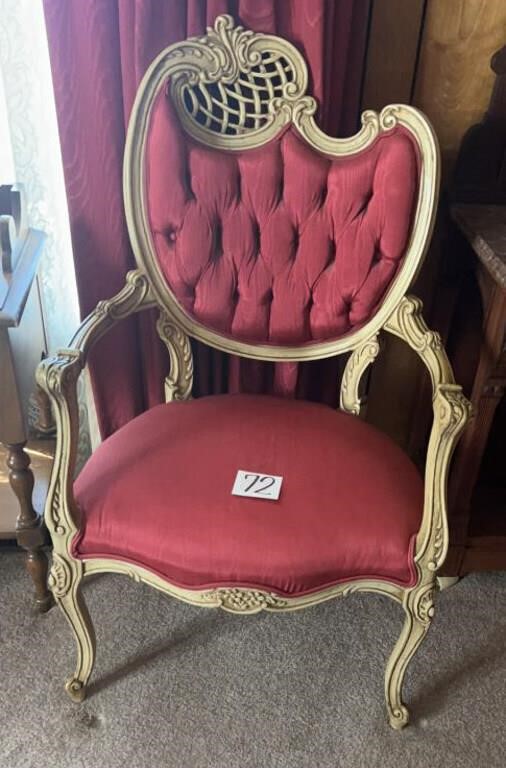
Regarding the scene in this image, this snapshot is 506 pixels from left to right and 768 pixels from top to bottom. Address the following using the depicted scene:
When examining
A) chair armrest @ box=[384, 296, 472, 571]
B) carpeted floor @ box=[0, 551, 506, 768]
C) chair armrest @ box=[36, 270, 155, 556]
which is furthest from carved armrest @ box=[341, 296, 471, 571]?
chair armrest @ box=[36, 270, 155, 556]

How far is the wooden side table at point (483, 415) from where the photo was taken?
1.29m

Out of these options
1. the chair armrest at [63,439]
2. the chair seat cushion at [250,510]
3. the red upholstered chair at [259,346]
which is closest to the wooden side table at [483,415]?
the red upholstered chair at [259,346]

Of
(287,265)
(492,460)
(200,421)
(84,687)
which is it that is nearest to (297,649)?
(84,687)

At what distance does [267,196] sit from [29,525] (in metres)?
0.82

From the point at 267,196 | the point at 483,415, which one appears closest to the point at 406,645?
the point at 483,415

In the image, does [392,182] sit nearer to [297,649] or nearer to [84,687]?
[297,649]

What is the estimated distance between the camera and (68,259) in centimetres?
156

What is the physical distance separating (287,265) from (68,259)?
1.75ft

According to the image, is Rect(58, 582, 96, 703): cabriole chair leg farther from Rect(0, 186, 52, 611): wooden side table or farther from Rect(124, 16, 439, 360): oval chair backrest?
Rect(124, 16, 439, 360): oval chair backrest

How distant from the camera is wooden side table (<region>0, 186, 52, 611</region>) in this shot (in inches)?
47.2

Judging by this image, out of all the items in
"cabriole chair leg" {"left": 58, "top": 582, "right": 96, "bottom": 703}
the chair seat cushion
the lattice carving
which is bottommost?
"cabriole chair leg" {"left": 58, "top": 582, "right": 96, "bottom": 703}

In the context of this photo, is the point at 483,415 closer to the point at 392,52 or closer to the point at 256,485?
the point at 256,485

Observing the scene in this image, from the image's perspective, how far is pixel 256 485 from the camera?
1.17 m

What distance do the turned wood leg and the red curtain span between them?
29cm
